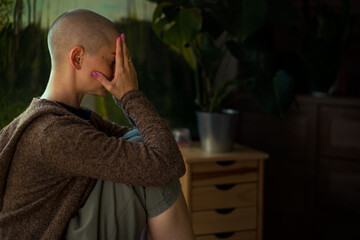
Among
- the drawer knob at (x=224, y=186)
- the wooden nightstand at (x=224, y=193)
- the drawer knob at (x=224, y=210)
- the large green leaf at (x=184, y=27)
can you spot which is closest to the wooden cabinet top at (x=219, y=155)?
the wooden nightstand at (x=224, y=193)

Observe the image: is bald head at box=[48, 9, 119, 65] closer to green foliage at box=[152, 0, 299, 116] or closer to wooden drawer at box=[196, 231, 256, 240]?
green foliage at box=[152, 0, 299, 116]

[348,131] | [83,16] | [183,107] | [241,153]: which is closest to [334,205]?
[348,131]

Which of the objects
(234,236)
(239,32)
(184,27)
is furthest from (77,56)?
(234,236)

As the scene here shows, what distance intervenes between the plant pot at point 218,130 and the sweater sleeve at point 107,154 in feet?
3.10

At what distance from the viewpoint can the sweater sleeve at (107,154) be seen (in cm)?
107

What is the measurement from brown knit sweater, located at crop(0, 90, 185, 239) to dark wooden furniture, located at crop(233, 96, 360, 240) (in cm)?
130

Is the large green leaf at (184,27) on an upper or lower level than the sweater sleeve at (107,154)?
upper

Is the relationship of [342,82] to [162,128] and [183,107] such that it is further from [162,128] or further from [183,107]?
[162,128]

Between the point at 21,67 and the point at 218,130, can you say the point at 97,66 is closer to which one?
the point at 21,67

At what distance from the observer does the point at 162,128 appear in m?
1.18

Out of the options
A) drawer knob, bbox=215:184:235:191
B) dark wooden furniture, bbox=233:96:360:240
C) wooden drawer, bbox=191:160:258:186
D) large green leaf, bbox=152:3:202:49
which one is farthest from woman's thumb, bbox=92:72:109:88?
dark wooden furniture, bbox=233:96:360:240

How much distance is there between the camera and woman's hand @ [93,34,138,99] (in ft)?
4.00

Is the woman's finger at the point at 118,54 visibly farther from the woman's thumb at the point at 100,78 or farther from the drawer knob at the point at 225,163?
the drawer knob at the point at 225,163

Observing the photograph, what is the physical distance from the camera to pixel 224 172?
2.06m
